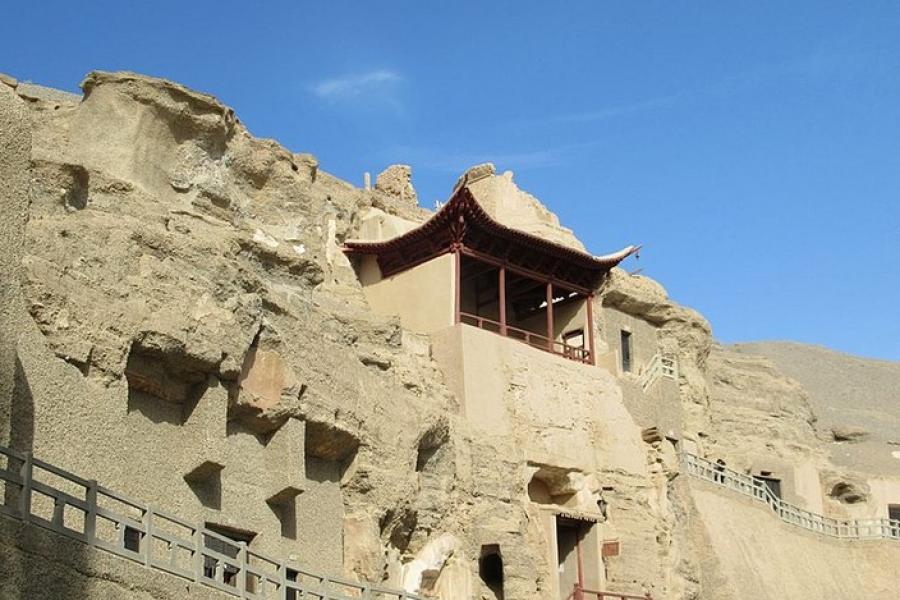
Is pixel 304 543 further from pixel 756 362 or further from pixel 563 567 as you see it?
pixel 756 362

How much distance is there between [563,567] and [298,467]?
1105 cm

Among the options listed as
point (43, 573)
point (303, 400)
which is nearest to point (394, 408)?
point (303, 400)

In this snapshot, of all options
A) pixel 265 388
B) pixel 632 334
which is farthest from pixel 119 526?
pixel 632 334

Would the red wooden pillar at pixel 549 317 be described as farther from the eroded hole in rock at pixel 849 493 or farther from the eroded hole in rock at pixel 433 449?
the eroded hole in rock at pixel 849 493

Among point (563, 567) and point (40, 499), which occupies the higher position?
point (563, 567)

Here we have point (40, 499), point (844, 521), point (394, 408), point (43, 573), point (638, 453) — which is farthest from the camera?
point (844, 521)

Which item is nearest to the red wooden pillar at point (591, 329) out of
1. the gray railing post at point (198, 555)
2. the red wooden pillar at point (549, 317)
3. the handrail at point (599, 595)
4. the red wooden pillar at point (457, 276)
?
the red wooden pillar at point (549, 317)

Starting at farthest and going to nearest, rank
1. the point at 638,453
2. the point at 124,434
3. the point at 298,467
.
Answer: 1. the point at 638,453
2. the point at 298,467
3. the point at 124,434

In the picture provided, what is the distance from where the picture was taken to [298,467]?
19.7 metres

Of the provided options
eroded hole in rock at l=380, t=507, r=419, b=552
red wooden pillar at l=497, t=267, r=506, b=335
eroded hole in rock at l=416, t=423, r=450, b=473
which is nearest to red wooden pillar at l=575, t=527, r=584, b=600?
red wooden pillar at l=497, t=267, r=506, b=335

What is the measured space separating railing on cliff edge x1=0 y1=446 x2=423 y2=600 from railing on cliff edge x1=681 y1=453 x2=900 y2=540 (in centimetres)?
1621

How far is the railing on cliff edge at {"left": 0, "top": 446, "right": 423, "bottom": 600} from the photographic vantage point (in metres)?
13.0

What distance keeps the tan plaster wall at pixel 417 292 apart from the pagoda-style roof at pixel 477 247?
10.9 inches

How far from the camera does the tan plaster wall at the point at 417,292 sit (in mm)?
30609
